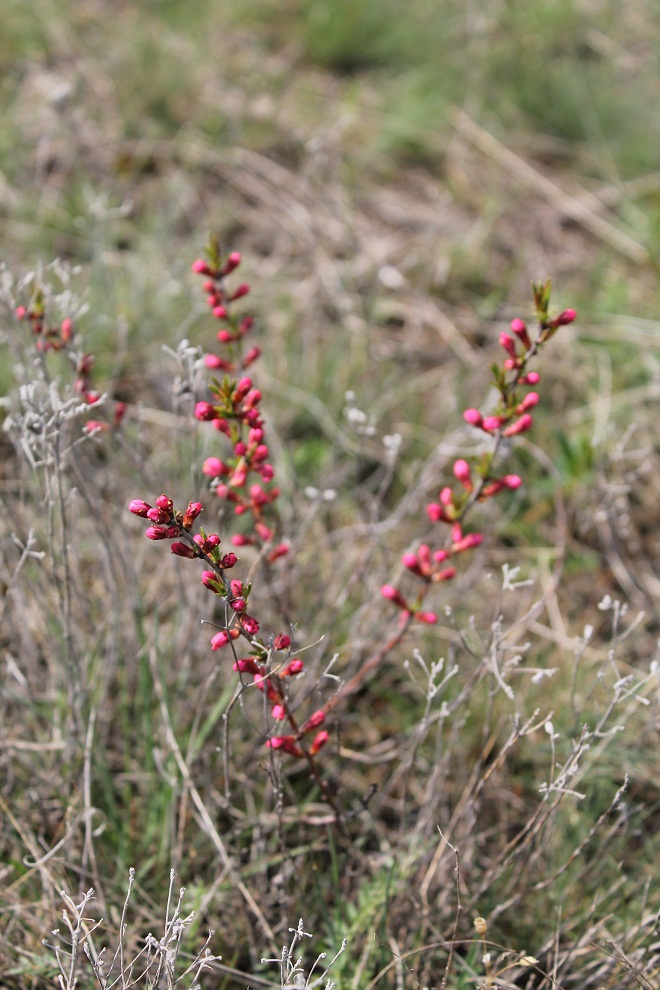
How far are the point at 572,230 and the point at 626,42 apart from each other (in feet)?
5.34

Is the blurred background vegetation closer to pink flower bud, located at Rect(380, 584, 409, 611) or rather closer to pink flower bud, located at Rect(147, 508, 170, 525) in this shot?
pink flower bud, located at Rect(380, 584, 409, 611)

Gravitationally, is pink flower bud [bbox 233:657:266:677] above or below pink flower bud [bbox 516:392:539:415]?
below

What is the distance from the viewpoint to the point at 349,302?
408 cm

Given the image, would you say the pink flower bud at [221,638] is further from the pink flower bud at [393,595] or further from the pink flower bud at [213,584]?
the pink flower bud at [393,595]

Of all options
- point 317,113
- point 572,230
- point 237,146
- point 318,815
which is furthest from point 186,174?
point 318,815

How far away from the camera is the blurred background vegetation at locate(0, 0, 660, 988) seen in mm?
2428

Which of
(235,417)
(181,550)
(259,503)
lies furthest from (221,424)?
(181,550)

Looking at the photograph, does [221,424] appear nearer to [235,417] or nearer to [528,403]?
[235,417]

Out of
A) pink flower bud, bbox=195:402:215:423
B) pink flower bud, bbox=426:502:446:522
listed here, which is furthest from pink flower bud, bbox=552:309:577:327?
pink flower bud, bbox=195:402:215:423

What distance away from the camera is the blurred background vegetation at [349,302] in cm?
243

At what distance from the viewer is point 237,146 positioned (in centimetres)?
484

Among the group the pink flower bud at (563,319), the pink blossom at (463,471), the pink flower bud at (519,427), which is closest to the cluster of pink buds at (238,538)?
the pink blossom at (463,471)

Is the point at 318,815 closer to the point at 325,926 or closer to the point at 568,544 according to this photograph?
the point at 325,926

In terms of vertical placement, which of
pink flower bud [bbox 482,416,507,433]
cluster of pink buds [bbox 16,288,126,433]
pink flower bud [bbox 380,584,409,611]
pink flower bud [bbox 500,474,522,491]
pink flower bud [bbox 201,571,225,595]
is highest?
cluster of pink buds [bbox 16,288,126,433]
